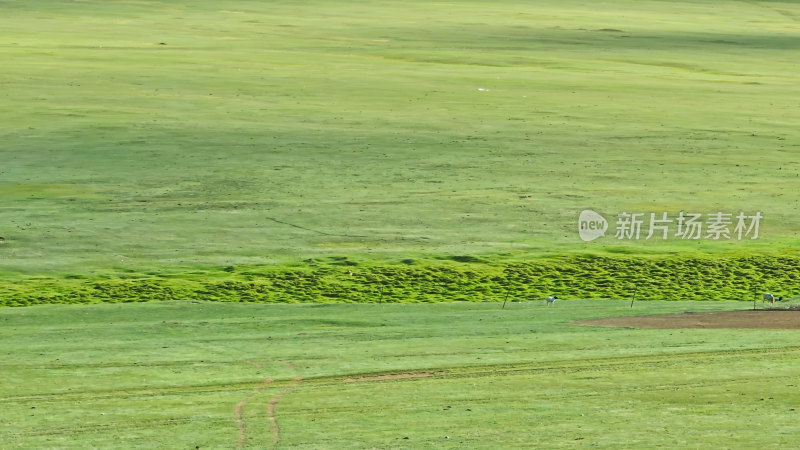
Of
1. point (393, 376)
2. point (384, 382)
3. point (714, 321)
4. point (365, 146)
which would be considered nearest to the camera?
point (384, 382)

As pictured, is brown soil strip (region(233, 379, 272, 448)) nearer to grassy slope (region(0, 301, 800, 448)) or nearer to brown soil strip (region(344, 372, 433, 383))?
grassy slope (region(0, 301, 800, 448))

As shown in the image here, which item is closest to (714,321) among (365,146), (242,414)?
(242,414)

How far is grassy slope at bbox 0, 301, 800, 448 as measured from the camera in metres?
17.7

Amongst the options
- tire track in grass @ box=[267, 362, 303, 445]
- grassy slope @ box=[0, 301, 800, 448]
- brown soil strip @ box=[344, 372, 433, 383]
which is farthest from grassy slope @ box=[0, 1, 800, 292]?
brown soil strip @ box=[344, 372, 433, 383]

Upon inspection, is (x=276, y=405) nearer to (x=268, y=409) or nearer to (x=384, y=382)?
(x=268, y=409)

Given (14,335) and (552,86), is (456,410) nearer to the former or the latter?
(14,335)

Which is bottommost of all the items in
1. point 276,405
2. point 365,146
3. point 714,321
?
point 714,321

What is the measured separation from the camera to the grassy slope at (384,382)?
17.7m

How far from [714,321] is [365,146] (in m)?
22.4

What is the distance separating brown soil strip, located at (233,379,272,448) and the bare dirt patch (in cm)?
783

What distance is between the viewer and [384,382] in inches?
811

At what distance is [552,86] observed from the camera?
63.2m

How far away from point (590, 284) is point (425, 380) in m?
11.2

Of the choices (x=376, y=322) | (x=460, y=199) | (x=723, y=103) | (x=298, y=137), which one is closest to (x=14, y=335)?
(x=376, y=322)
